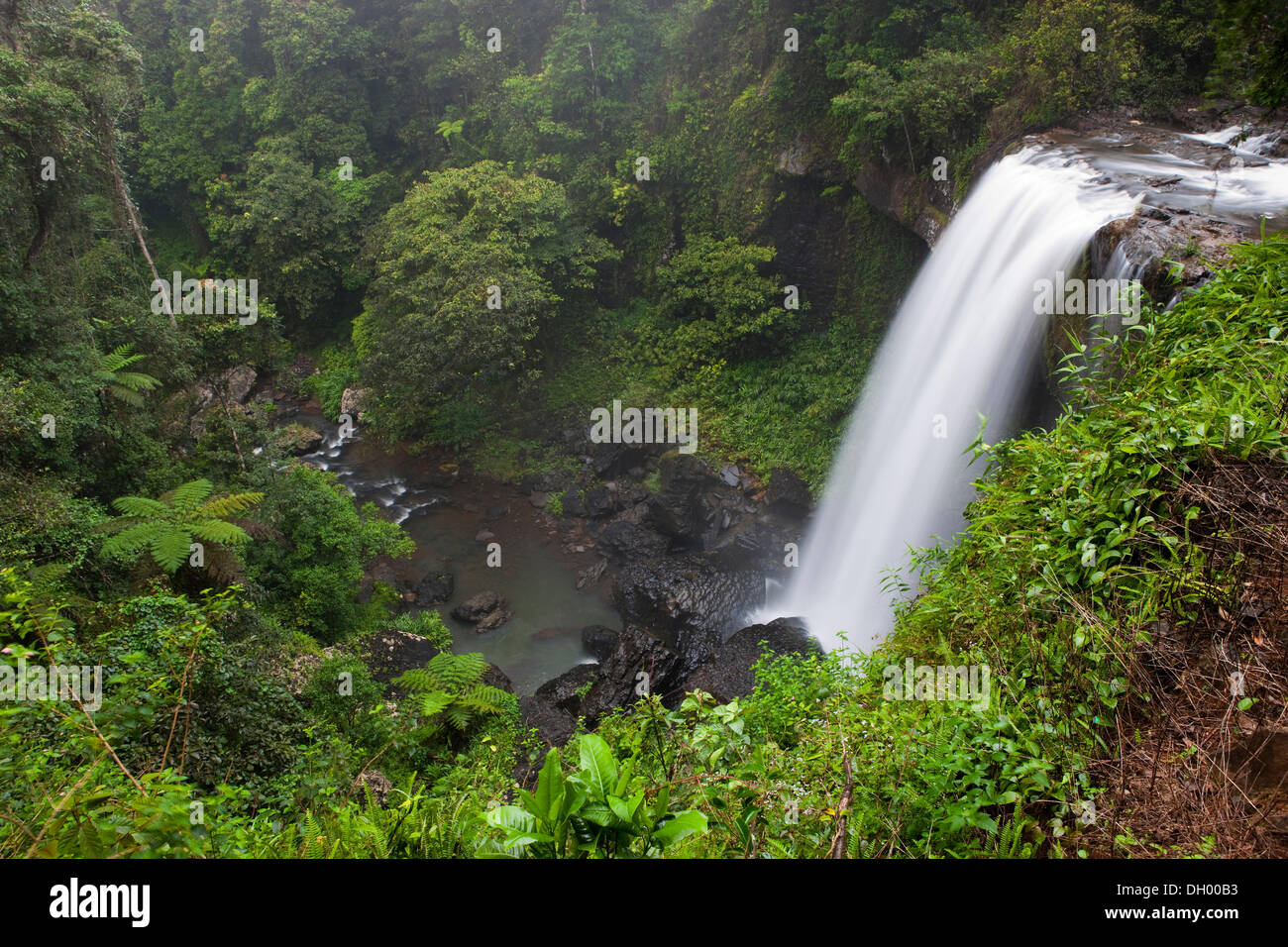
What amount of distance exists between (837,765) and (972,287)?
8.23 m

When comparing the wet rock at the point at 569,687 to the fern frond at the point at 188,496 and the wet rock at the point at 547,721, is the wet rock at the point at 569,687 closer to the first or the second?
the wet rock at the point at 547,721

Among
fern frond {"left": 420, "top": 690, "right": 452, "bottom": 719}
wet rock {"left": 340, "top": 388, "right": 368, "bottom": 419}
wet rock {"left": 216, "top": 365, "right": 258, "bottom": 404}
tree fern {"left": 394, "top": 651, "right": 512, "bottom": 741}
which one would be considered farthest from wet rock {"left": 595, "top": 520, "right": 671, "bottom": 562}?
wet rock {"left": 216, "top": 365, "right": 258, "bottom": 404}

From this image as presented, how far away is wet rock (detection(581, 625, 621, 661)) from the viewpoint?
450 inches

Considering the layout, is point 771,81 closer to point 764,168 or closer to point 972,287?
point 764,168

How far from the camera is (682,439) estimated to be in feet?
48.9

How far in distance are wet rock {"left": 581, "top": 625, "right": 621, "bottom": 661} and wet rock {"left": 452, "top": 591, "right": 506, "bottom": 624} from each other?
1812mm

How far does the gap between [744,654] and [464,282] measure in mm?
9378

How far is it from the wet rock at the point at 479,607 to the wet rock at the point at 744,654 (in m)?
4.26

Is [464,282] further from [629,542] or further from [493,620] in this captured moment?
[493,620]

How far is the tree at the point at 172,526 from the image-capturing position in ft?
24.2

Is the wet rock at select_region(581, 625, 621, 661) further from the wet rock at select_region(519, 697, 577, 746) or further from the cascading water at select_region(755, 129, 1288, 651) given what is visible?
the cascading water at select_region(755, 129, 1288, 651)

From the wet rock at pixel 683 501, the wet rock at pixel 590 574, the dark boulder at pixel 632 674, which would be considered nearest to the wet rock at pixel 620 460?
the wet rock at pixel 683 501

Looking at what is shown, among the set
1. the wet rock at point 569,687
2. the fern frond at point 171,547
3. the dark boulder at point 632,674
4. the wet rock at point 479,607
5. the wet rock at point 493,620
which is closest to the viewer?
the fern frond at point 171,547

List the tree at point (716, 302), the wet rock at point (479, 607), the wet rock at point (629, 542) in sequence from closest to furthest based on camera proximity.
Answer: the wet rock at point (479, 607) → the wet rock at point (629, 542) → the tree at point (716, 302)
